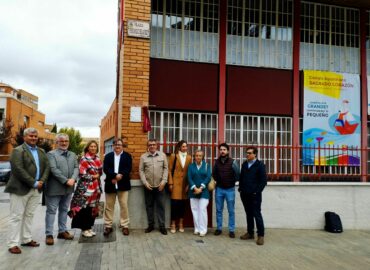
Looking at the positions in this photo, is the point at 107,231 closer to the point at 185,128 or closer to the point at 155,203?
the point at 155,203

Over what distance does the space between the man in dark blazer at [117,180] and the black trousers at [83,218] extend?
46cm

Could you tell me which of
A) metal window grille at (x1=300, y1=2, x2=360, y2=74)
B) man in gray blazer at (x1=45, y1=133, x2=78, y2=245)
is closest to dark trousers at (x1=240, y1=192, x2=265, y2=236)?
man in gray blazer at (x1=45, y1=133, x2=78, y2=245)

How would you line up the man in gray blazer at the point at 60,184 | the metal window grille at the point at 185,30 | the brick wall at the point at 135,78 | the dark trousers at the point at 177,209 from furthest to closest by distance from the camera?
1. the metal window grille at the point at 185,30
2. the brick wall at the point at 135,78
3. the dark trousers at the point at 177,209
4. the man in gray blazer at the point at 60,184

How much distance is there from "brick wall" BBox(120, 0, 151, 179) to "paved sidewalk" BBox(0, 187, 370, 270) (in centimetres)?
182

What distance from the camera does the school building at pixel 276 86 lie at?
9305mm

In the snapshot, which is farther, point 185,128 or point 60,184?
point 185,128

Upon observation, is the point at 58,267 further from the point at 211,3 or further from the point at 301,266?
the point at 211,3

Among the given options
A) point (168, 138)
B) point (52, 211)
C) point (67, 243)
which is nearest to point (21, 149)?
point (52, 211)

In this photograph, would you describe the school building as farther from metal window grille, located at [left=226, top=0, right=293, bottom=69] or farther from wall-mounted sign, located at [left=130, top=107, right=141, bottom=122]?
wall-mounted sign, located at [left=130, top=107, right=141, bottom=122]

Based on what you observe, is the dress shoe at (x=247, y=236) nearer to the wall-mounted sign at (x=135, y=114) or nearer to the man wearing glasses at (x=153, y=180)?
the man wearing glasses at (x=153, y=180)

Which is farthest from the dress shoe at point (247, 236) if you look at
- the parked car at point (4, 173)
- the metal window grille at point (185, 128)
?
the parked car at point (4, 173)

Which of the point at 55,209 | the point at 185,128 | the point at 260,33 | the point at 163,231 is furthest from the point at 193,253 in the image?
the point at 260,33

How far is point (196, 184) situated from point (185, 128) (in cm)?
270

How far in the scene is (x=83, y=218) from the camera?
665 centimetres
